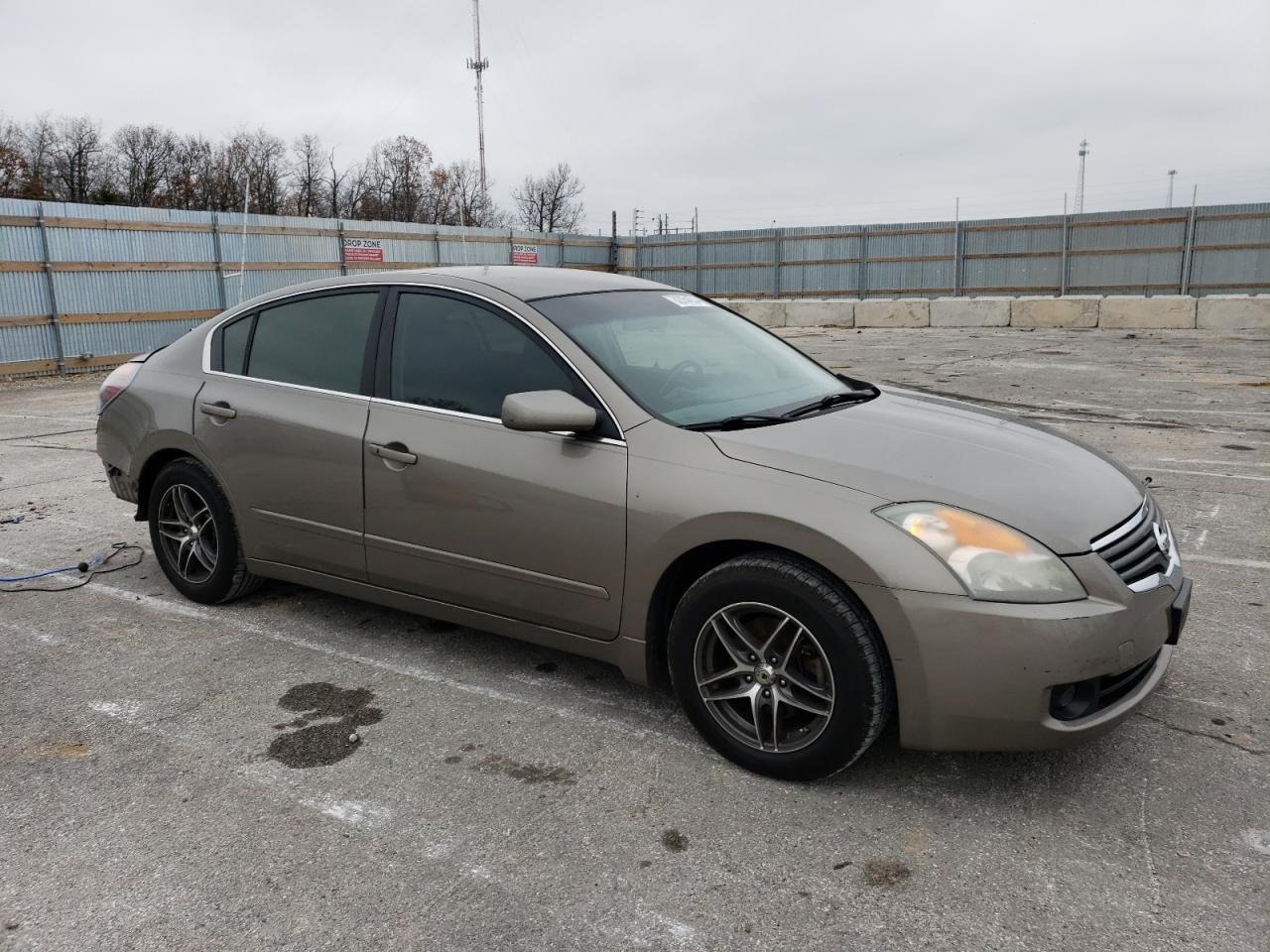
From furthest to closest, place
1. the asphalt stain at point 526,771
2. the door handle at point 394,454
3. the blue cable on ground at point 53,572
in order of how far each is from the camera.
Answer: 1. the blue cable on ground at point 53,572
2. the door handle at point 394,454
3. the asphalt stain at point 526,771

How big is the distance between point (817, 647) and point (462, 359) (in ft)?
5.80

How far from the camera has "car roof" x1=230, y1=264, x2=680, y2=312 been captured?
3920 mm

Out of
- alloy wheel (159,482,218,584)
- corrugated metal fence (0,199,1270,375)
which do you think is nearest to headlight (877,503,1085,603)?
alloy wheel (159,482,218,584)

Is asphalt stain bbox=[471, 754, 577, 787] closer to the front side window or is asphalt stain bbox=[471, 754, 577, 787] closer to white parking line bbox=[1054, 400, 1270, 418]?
the front side window

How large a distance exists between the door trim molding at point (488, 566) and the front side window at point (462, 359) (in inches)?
21.1

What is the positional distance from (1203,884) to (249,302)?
4.30 metres

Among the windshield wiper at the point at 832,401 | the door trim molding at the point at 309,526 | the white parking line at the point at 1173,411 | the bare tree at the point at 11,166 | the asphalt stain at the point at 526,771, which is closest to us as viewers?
the asphalt stain at the point at 526,771

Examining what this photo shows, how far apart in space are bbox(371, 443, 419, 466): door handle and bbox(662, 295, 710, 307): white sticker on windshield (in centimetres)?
130

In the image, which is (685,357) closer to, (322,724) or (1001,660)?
(1001,660)

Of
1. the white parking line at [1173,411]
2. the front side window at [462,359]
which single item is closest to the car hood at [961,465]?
the front side window at [462,359]

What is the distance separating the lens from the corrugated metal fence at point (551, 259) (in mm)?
16812

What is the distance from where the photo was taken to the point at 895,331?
24.6 meters

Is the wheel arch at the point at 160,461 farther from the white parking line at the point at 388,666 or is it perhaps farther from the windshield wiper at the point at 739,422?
the windshield wiper at the point at 739,422

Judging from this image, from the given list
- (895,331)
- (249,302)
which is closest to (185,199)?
(895,331)
